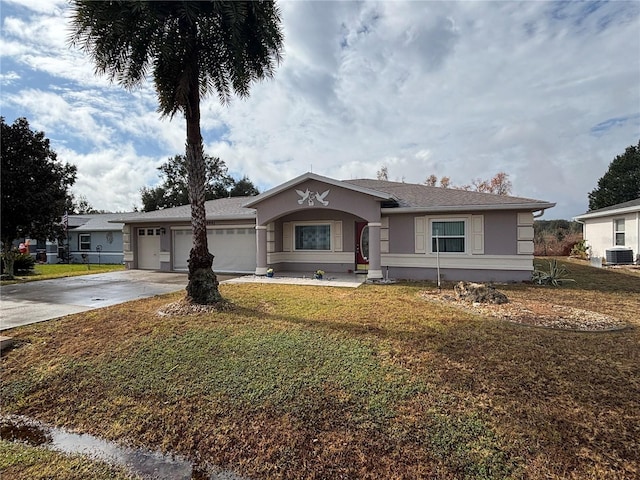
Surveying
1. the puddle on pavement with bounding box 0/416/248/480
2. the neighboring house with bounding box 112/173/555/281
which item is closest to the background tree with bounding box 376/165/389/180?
the neighboring house with bounding box 112/173/555/281

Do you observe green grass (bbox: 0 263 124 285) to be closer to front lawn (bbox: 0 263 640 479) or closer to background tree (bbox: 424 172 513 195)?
A: front lawn (bbox: 0 263 640 479)

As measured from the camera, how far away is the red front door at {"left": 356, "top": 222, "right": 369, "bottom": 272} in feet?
47.5

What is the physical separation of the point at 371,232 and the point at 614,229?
52.2ft

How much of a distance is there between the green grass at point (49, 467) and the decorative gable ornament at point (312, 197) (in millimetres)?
10632

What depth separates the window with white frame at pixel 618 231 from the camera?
1830cm

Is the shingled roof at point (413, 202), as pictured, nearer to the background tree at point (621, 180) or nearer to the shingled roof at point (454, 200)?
the shingled roof at point (454, 200)

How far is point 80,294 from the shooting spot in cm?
1059

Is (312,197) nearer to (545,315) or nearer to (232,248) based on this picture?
(232,248)

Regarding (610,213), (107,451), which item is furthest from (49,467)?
(610,213)

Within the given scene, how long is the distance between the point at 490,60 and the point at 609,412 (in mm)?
12528

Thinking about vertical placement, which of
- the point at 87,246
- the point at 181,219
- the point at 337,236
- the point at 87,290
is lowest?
the point at 87,290

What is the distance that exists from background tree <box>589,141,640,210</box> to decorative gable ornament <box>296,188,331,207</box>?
33.8m

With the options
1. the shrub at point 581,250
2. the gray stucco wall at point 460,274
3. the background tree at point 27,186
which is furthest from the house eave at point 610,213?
the background tree at point 27,186

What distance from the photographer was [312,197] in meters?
13.1
